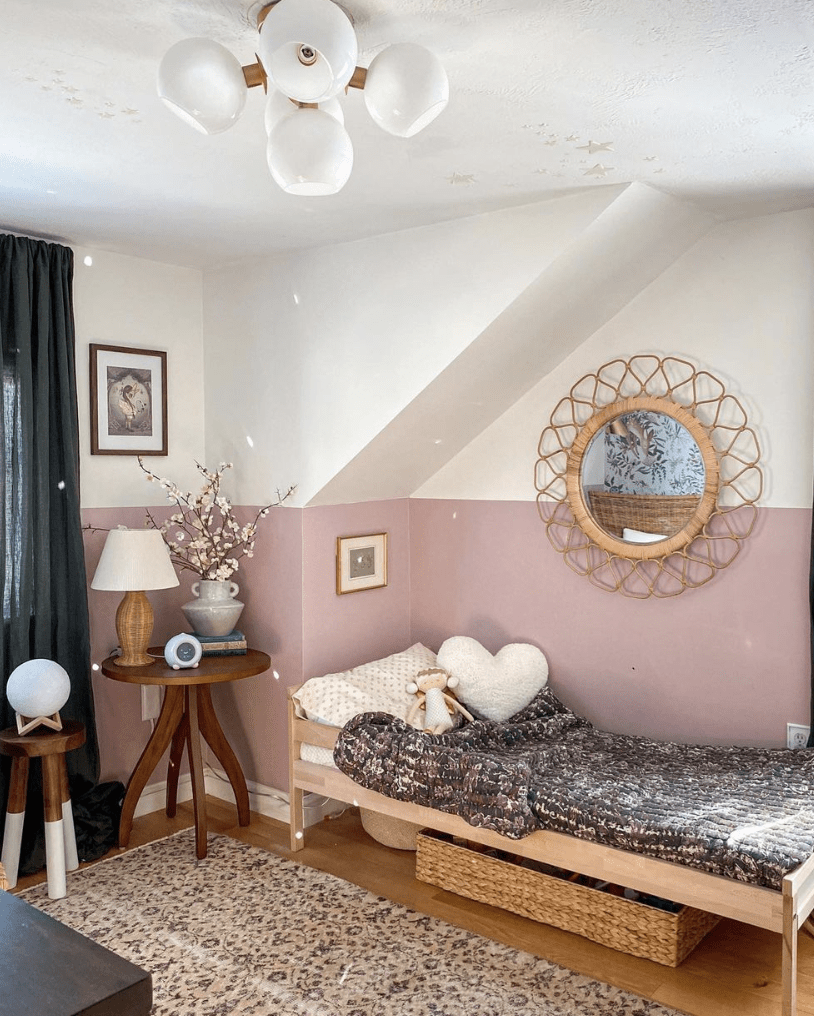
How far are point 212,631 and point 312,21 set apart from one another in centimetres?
257

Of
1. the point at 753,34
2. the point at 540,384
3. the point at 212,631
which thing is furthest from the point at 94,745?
the point at 753,34

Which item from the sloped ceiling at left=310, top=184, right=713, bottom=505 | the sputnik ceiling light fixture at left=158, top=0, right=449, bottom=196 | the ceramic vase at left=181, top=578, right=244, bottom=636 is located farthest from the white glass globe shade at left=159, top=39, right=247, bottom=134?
the ceramic vase at left=181, top=578, right=244, bottom=636

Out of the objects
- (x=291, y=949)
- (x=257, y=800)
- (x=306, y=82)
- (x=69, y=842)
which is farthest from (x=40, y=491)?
(x=306, y=82)

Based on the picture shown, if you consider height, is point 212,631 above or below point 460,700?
above

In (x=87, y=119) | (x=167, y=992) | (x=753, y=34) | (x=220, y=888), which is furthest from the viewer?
(x=220, y=888)

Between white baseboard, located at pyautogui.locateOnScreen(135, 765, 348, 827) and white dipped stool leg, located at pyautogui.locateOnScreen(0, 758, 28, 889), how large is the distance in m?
0.58

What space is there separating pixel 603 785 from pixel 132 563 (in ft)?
6.02

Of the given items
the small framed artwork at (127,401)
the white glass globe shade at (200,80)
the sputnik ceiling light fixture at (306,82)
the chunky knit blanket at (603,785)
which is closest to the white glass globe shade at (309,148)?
the sputnik ceiling light fixture at (306,82)

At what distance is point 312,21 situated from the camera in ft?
4.74

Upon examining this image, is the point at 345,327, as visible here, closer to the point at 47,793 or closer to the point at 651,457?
the point at 651,457

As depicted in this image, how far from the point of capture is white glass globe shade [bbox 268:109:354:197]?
1.60 m

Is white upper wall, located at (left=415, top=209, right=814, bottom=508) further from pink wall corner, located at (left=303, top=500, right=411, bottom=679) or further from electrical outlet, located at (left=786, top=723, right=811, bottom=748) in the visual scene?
pink wall corner, located at (left=303, top=500, right=411, bottom=679)

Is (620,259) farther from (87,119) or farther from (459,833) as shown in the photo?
(459,833)

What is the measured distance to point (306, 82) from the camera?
1.50 metres
